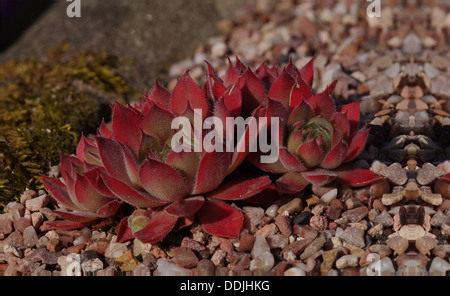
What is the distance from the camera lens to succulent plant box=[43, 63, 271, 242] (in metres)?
2.37

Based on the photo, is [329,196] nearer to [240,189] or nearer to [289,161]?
[289,161]

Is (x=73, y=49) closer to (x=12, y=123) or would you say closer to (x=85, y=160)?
(x=12, y=123)

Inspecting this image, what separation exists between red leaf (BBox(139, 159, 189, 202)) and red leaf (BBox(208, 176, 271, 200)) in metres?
0.17

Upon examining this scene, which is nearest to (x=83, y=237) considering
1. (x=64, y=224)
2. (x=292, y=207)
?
(x=64, y=224)

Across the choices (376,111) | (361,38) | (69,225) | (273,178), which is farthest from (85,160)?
(361,38)

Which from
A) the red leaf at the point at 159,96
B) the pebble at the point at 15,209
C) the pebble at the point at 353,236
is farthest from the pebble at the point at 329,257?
the pebble at the point at 15,209

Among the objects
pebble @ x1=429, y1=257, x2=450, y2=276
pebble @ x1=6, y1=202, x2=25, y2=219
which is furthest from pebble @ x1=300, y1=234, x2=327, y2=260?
pebble @ x1=6, y1=202, x2=25, y2=219

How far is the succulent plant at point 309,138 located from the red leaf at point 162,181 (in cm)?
45

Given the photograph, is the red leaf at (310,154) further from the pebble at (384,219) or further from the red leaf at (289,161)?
the pebble at (384,219)

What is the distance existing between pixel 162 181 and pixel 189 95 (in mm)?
496

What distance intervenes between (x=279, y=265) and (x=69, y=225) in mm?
→ 1088

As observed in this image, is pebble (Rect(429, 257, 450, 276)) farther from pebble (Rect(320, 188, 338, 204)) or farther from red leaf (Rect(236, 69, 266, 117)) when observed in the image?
red leaf (Rect(236, 69, 266, 117))

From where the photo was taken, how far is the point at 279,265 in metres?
2.31

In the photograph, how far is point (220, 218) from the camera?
2.49 meters
